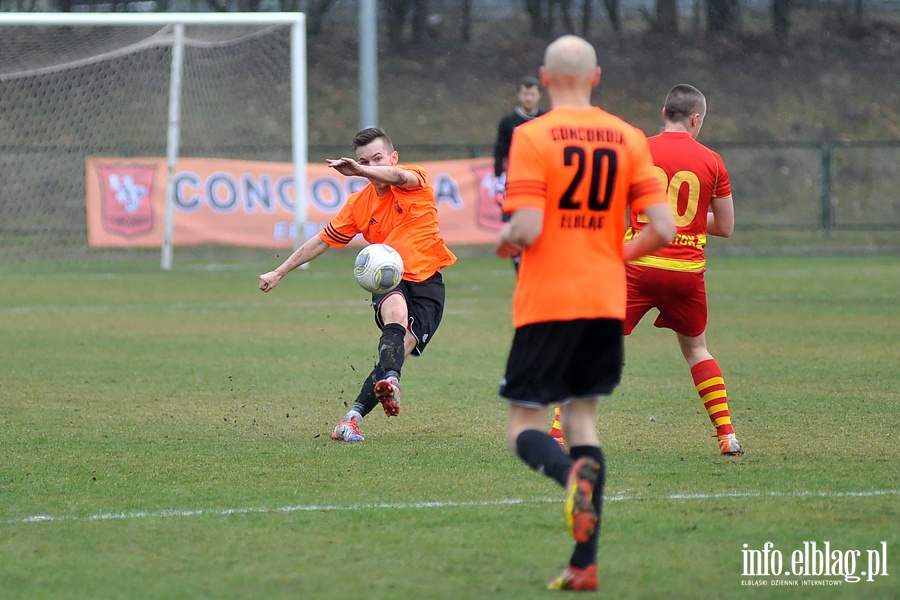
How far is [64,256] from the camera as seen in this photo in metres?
22.4

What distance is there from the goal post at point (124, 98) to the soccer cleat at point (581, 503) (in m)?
13.2

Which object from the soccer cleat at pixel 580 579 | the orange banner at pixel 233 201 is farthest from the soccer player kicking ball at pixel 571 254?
the orange banner at pixel 233 201

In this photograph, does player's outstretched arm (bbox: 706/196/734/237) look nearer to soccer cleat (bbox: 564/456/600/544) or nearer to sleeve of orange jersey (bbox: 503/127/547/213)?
sleeve of orange jersey (bbox: 503/127/547/213)

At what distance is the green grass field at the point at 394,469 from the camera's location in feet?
14.0

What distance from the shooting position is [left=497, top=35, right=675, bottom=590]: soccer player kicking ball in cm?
403

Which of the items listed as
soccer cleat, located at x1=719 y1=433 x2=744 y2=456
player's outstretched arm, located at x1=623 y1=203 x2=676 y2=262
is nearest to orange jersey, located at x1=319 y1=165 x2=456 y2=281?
soccer cleat, located at x1=719 y1=433 x2=744 y2=456

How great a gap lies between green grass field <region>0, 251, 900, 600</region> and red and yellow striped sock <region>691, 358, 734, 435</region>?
0.53 ft

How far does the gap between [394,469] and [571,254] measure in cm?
226

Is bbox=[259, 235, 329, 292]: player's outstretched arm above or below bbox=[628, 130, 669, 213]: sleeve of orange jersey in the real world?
below

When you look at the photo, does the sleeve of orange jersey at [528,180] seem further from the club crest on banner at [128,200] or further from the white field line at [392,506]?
the club crest on banner at [128,200]

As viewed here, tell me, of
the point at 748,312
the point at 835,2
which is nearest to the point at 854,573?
the point at 748,312

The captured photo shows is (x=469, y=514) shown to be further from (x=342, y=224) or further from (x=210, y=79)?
→ (x=210, y=79)

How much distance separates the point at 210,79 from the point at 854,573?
692 inches

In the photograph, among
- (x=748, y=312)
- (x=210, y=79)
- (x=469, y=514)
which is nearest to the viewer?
(x=469, y=514)
